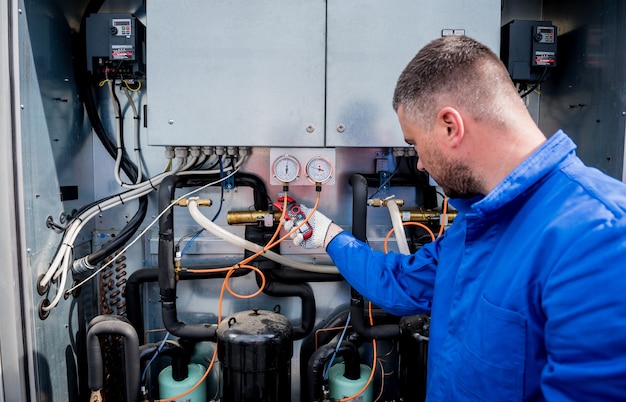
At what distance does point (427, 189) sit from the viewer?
Answer: 1812 mm

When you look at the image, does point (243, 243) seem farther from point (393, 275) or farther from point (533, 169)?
point (533, 169)

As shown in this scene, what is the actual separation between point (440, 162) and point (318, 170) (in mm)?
592

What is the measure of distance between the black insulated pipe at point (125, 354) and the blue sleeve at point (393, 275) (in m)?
0.78

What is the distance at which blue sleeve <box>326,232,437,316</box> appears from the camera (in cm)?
130

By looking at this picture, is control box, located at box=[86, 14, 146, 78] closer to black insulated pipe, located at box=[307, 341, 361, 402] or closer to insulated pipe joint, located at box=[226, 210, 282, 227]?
insulated pipe joint, located at box=[226, 210, 282, 227]

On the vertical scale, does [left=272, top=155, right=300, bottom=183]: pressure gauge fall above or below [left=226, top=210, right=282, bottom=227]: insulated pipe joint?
above

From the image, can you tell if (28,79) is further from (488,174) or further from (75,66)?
(488,174)

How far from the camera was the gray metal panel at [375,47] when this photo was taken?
1432 millimetres

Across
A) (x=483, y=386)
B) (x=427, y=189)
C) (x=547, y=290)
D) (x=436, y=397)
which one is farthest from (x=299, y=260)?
(x=547, y=290)

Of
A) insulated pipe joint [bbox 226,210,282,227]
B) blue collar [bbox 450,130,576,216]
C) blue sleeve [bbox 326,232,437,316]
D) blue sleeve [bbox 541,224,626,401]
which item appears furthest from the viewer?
insulated pipe joint [bbox 226,210,282,227]

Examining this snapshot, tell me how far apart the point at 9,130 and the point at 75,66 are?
527 millimetres

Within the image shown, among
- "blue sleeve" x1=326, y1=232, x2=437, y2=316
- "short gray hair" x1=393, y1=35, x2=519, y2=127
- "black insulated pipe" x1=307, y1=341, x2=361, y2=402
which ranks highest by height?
"short gray hair" x1=393, y1=35, x2=519, y2=127

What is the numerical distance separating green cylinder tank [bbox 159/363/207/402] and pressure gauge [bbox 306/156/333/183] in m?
0.92

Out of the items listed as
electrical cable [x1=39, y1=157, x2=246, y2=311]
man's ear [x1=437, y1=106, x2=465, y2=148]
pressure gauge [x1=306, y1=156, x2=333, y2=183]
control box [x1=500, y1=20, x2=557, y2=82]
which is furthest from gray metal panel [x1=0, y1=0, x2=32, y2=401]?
control box [x1=500, y1=20, x2=557, y2=82]
